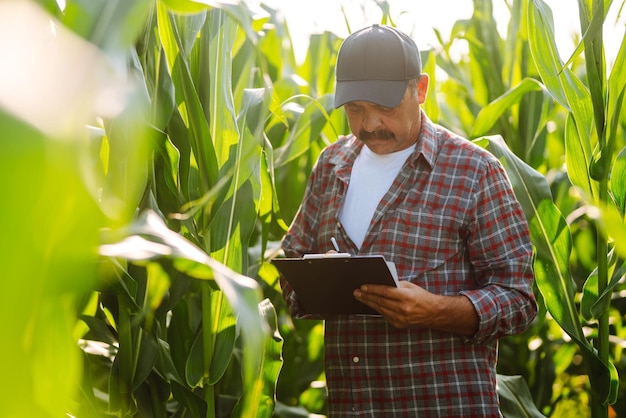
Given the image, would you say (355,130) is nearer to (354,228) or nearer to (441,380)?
(354,228)

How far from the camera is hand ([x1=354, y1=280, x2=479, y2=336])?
4.65 ft

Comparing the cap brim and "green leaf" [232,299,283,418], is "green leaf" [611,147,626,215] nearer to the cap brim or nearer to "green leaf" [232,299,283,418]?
the cap brim

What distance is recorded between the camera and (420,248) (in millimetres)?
1549

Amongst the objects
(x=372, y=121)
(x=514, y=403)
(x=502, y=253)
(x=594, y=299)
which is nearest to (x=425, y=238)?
(x=502, y=253)

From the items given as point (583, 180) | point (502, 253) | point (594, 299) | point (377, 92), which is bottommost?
point (594, 299)

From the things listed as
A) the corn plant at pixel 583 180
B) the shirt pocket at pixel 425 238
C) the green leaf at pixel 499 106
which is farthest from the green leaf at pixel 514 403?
the green leaf at pixel 499 106

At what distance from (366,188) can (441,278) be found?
0.24m

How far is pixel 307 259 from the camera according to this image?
4.57 ft

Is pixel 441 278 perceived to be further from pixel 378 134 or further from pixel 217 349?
pixel 217 349

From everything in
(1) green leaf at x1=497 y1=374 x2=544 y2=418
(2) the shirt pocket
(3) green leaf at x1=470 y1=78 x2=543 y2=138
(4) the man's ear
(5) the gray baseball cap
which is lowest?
(1) green leaf at x1=497 y1=374 x2=544 y2=418

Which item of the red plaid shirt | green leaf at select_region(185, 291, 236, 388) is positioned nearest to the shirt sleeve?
the red plaid shirt

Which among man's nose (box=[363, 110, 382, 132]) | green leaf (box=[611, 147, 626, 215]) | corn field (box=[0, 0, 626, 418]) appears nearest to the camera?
corn field (box=[0, 0, 626, 418])

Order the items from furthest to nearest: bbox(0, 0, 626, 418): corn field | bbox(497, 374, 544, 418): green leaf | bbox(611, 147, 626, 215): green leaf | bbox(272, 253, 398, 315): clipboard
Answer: bbox(497, 374, 544, 418): green leaf, bbox(611, 147, 626, 215): green leaf, bbox(272, 253, 398, 315): clipboard, bbox(0, 0, 626, 418): corn field

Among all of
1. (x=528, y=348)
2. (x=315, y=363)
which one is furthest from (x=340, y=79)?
(x=528, y=348)
